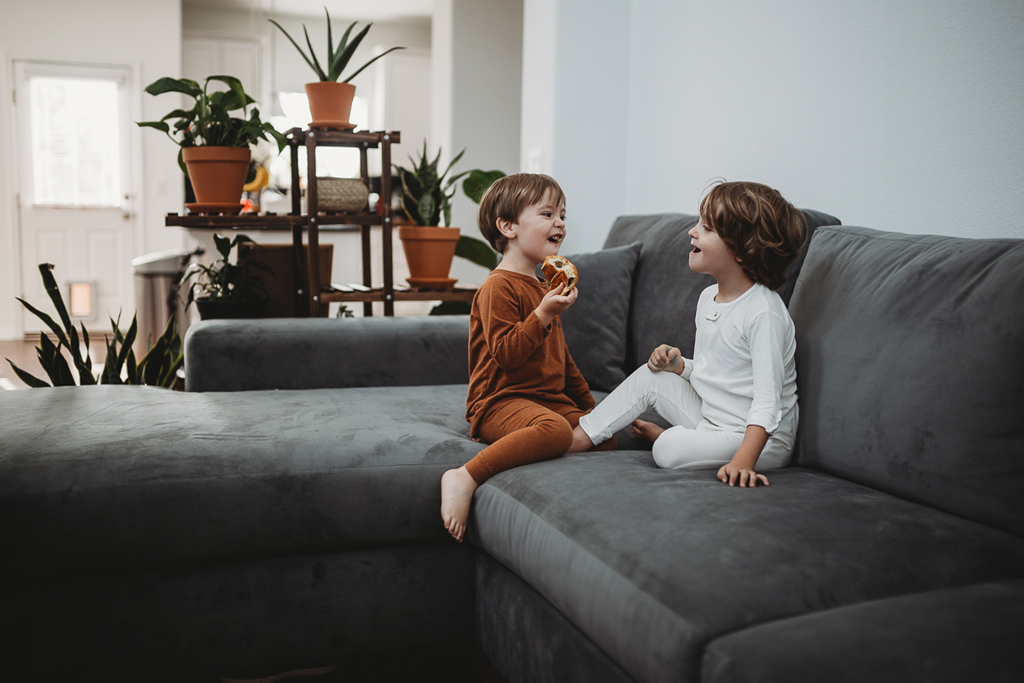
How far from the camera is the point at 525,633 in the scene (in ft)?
3.91

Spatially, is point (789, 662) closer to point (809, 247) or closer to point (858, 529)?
point (858, 529)

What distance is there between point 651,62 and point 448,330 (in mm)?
1230

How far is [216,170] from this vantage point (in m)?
2.57

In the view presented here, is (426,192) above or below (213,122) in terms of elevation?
below

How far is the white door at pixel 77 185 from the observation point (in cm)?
604

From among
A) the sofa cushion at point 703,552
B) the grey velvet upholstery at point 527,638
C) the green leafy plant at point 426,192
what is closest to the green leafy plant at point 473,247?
the green leafy plant at point 426,192

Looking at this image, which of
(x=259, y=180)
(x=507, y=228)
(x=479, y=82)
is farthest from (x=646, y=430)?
(x=259, y=180)

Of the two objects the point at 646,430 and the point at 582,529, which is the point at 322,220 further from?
the point at 582,529

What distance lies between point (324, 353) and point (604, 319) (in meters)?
0.76

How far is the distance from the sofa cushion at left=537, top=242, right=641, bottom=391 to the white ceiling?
5.58m

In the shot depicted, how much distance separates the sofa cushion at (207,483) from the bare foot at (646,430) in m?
0.39

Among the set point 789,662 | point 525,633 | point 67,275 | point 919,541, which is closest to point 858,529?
point 919,541

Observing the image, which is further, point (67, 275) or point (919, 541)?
point (67, 275)

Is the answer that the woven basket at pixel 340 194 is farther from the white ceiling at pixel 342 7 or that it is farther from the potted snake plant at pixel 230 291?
the white ceiling at pixel 342 7
